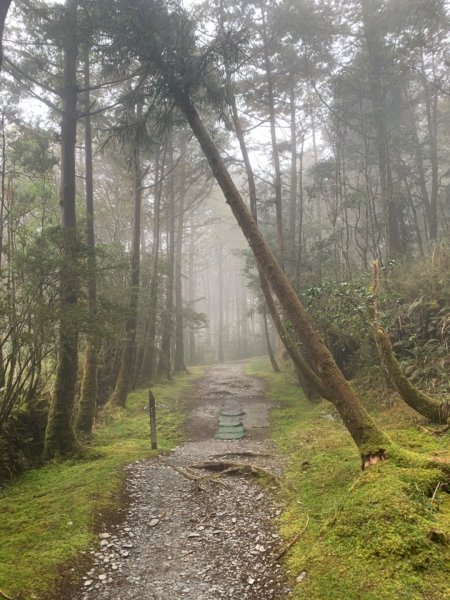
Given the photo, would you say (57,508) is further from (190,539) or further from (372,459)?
(372,459)

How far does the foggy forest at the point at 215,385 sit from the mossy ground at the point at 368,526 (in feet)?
0.08

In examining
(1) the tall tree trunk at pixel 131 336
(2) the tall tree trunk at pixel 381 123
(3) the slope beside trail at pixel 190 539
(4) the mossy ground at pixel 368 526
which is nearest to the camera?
(4) the mossy ground at pixel 368 526

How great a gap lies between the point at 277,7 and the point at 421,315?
1201cm

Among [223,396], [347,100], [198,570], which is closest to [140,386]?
[223,396]

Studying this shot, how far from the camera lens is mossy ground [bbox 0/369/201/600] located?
4.35 m

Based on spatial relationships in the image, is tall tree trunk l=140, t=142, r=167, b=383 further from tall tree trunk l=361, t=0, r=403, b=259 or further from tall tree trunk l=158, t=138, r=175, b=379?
tall tree trunk l=361, t=0, r=403, b=259

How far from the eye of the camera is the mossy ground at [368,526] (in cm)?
356

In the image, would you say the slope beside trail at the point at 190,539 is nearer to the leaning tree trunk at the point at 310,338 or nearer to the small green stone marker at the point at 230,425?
the small green stone marker at the point at 230,425

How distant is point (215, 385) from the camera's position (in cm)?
1792

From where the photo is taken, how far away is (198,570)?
4574 mm

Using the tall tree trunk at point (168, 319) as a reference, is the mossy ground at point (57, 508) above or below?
below

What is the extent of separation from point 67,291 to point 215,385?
1123 centimetres

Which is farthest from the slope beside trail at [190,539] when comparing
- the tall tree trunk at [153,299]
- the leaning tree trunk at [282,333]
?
the tall tree trunk at [153,299]

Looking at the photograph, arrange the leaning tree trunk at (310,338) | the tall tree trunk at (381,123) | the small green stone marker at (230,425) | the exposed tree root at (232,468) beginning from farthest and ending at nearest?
the tall tree trunk at (381,123) < the small green stone marker at (230,425) < the exposed tree root at (232,468) < the leaning tree trunk at (310,338)
